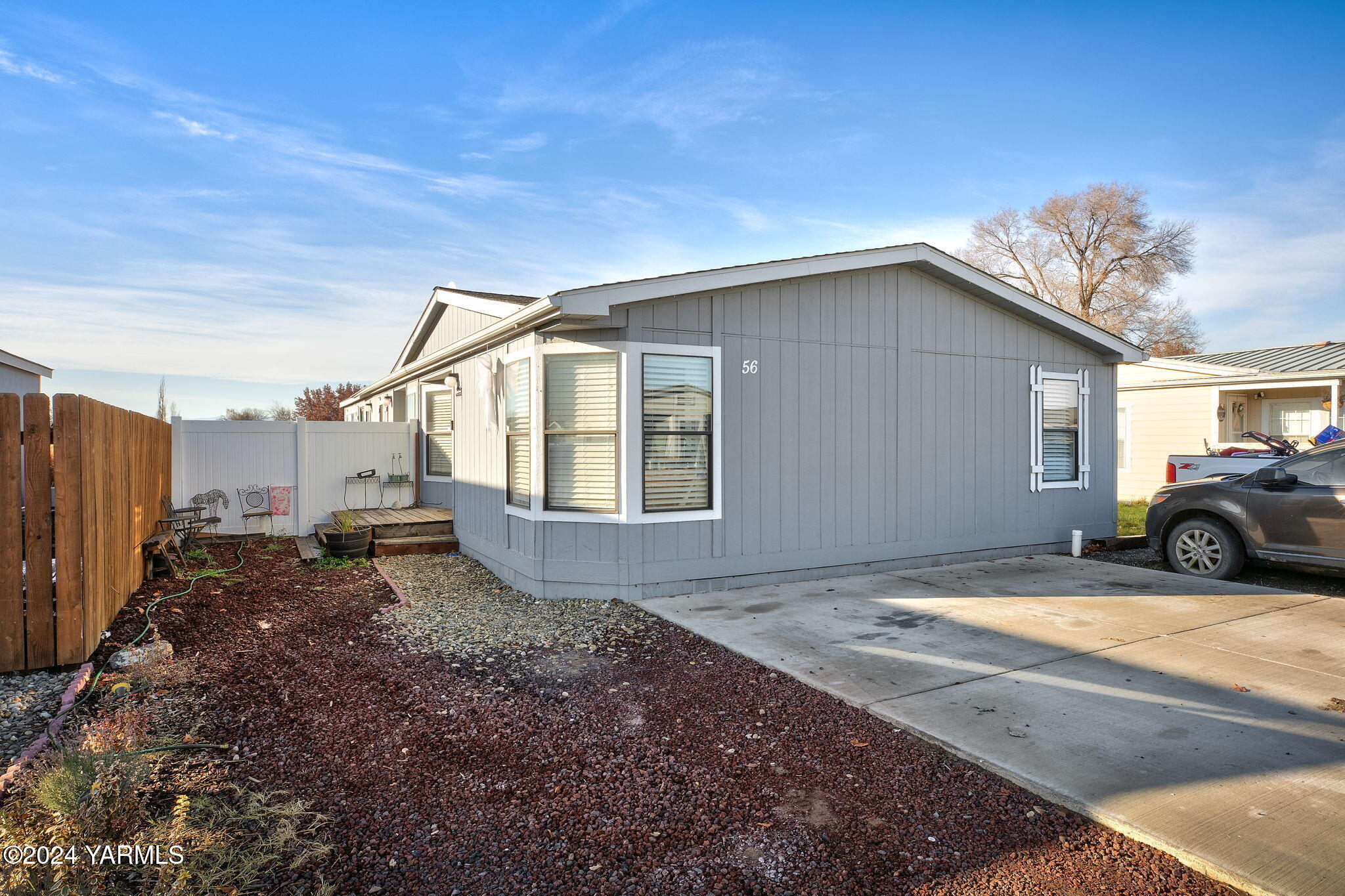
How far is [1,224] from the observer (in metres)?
8.81

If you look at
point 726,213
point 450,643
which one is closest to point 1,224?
point 450,643

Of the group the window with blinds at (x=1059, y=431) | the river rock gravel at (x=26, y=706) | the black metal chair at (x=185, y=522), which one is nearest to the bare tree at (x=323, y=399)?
the black metal chair at (x=185, y=522)

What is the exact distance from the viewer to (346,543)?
8055mm

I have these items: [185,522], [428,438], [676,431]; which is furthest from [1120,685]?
[428,438]

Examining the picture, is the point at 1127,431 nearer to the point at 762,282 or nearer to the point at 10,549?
the point at 762,282

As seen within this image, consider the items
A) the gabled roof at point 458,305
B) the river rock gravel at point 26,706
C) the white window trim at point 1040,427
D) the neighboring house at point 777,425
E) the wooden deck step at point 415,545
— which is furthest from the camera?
the wooden deck step at point 415,545

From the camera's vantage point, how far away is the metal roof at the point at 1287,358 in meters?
12.2

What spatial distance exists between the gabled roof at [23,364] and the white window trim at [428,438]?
793 cm

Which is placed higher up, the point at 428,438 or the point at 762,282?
the point at 762,282

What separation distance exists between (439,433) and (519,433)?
173 inches

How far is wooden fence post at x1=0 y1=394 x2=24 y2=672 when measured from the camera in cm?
389

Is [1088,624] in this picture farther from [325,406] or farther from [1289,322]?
[325,406]

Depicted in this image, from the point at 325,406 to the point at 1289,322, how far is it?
1517 inches

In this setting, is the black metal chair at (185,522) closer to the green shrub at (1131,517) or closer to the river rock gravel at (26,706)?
the river rock gravel at (26,706)
